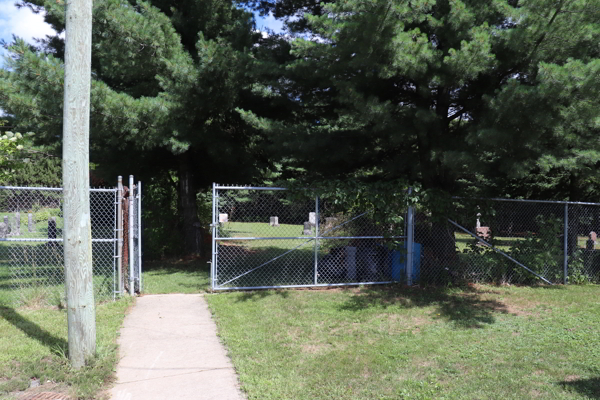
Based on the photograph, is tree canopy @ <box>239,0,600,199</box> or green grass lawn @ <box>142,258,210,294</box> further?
green grass lawn @ <box>142,258,210,294</box>

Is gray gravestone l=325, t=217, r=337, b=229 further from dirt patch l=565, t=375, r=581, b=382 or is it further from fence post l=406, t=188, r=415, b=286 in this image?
dirt patch l=565, t=375, r=581, b=382

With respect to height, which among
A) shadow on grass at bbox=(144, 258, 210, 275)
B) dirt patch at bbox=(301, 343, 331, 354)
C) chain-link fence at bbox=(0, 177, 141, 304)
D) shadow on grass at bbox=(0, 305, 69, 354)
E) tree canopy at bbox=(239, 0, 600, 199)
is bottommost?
dirt patch at bbox=(301, 343, 331, 354)

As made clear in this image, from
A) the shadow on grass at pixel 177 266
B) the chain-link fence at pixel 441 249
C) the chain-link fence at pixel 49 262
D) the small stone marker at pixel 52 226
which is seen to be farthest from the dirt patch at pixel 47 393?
the small stone marker at pixel 52 226

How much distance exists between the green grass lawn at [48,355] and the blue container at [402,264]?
17.1 ft

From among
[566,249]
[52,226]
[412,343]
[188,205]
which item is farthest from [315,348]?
[52,226]

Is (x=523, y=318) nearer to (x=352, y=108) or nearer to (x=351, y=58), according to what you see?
(x=352, y=108)

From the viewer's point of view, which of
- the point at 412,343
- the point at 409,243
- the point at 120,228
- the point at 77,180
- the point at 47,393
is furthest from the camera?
the point at 409,243

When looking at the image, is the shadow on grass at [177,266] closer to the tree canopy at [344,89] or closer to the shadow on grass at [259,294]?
the tree canopy at [344,89]

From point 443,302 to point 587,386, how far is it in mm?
3274

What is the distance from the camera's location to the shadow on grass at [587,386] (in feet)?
13.7

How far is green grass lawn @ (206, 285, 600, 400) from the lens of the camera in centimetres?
432

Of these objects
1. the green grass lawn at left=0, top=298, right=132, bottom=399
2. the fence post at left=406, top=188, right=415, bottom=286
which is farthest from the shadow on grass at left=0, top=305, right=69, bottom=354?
the fence post at left=406, top=188, right=415, bottom=286

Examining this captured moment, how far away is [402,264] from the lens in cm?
891

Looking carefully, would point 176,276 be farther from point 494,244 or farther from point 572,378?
point 572,378
